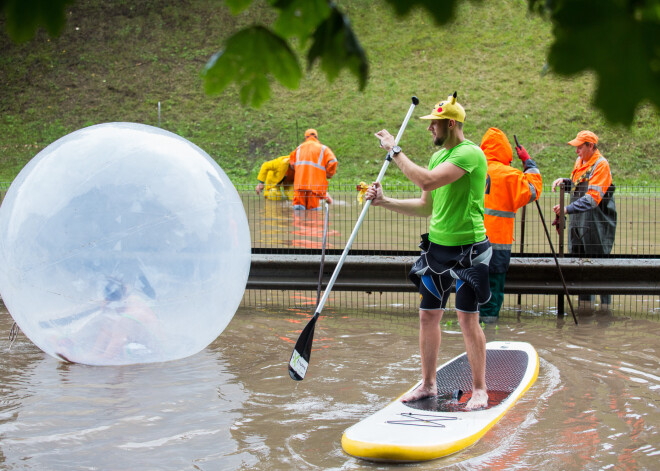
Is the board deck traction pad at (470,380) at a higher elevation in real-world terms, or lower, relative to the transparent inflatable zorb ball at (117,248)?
lower

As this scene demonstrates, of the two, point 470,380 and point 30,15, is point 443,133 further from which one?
point 30,15

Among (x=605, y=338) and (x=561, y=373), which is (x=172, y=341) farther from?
(x=605, y=338)

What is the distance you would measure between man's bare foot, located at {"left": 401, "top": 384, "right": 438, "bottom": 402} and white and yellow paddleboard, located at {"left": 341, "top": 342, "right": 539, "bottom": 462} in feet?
0.12

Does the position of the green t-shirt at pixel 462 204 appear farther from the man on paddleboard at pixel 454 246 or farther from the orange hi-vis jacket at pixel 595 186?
the orange hi-vis jacket at pixel 595 186

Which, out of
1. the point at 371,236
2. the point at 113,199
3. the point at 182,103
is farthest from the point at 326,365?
the point at 182,103

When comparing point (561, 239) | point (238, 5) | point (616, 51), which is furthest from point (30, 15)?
point (561, 239)

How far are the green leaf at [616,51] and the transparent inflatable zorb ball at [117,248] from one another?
3.65 m

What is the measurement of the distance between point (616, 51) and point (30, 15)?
1.09 m

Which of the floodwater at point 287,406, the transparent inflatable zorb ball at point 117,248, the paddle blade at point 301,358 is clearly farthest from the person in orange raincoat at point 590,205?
the transparent inflatable zorb ball at point 117,248

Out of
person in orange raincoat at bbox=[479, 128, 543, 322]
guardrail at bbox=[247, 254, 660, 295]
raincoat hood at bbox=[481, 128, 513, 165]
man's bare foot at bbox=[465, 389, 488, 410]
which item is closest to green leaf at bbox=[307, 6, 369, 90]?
man's bare foot at bbox=[465, 389, 488, 410]

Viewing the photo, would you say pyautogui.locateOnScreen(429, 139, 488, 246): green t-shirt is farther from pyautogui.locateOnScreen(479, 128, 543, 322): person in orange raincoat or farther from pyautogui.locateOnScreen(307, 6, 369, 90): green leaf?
pyautogui.locateOnScreen(307, 6, 369, 90): green leaf

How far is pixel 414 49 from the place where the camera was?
27.9 m

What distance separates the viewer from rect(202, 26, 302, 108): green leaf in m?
1.51

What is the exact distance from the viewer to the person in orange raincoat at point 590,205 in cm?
755
